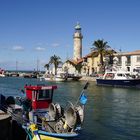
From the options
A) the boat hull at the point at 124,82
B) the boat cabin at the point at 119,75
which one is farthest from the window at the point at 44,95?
the boat cabin at the point at 119,75

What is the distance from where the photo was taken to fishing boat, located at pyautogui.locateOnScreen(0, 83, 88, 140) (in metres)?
23.5

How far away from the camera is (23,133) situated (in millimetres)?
26234

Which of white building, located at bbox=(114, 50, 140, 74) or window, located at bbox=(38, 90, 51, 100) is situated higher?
white building, located at bbox=(114, 50, 140, 74)

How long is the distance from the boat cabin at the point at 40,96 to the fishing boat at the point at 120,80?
60433 millimetres

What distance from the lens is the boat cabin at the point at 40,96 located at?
29625 mm

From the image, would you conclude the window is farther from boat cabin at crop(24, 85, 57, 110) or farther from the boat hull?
the boat hull

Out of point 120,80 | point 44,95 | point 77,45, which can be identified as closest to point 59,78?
point 77,45

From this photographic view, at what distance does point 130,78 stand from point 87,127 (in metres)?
58.7

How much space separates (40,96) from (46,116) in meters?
3.32

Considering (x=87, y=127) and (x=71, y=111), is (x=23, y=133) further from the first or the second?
(x=87, y=127)

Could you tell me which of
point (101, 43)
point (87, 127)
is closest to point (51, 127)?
point (87, 127)

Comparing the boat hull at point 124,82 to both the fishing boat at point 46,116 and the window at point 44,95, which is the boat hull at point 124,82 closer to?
the window at point 44,95

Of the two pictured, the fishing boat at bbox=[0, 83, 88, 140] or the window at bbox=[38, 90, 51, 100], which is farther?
the window at bbox=[38, 90, 51, 100]

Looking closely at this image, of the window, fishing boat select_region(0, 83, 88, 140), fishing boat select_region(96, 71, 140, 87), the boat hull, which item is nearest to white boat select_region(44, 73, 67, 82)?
fishing boat select_region(96, 71, 140, 87)
